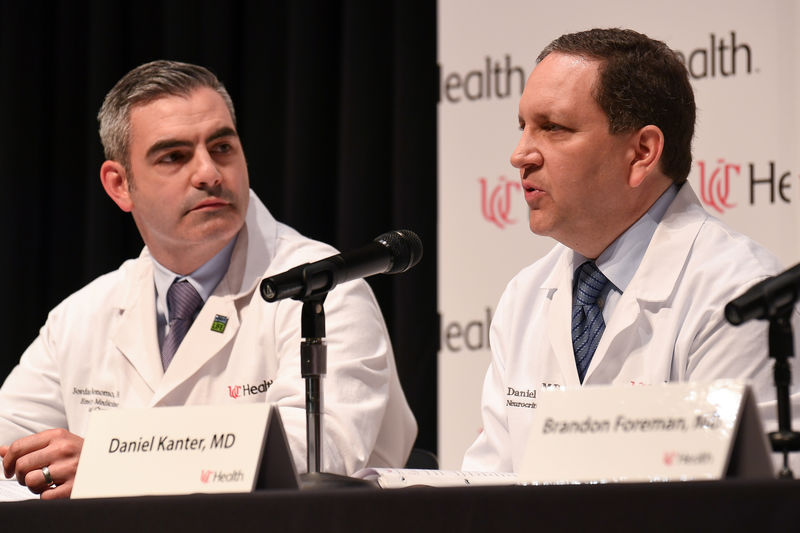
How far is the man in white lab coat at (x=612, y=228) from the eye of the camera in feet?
7.52

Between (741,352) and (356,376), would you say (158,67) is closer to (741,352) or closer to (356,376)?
(356,376)

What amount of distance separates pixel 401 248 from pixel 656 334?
0.65m

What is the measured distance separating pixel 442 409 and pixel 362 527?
6.69 feet

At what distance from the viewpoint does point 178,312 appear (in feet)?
9.98

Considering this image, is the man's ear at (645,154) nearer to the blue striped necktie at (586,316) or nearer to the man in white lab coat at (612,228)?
the man in white lab coat at (612,228)

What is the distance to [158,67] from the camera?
3.14m

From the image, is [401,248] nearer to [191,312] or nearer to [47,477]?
[47,477]

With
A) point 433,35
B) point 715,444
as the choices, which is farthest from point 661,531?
point 433,35

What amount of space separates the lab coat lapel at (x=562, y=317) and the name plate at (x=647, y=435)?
36.9 inches

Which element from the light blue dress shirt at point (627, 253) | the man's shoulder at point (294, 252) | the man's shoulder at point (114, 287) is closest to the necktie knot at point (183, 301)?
the man's shoulder at point (114, 287)

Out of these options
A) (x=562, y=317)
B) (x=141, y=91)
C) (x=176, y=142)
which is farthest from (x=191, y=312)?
(x=562, y=317)

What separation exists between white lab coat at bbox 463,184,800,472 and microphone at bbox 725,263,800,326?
59 cm

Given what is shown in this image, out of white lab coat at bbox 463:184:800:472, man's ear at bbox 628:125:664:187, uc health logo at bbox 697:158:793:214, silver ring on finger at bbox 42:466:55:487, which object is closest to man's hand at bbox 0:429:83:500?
silver ring on finger at bbox 42:466:55:487

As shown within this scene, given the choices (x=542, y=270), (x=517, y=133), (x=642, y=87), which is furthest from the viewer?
(x=517, y=133)
